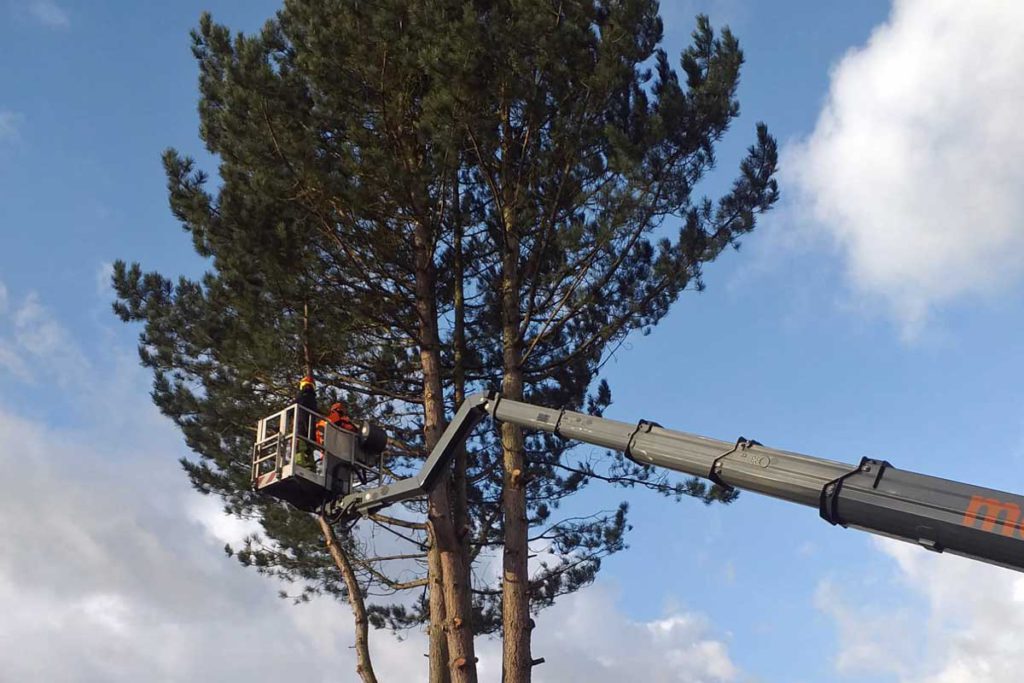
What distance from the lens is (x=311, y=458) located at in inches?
356

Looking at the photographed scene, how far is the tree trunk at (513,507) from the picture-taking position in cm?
965

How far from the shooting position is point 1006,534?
5277 millimetres

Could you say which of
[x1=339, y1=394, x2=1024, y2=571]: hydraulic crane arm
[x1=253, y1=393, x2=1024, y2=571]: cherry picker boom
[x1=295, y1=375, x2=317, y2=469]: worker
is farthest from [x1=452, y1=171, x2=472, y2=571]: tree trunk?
[x1=339, y1=394, x2=1024, y2=571]: hydraulic crane arm

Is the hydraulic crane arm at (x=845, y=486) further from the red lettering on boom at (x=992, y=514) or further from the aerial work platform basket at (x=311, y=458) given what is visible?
the aerial work platform basket at (x=311, y=458)

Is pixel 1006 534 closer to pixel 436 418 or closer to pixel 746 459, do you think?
pixel 746 459

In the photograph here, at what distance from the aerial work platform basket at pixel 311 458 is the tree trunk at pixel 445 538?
0.75m

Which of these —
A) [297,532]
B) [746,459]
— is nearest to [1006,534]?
[746,459]

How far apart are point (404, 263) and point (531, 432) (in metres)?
2.62

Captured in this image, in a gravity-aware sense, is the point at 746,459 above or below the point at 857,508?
above

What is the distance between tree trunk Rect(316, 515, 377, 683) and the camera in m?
11.0

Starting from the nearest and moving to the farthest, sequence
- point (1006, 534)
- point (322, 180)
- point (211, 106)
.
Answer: point (1006, 534)
point (322, 180)
point (211, 106)

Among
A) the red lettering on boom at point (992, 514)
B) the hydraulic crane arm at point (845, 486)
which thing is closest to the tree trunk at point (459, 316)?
the hydraulic crane arm at point (845, 486)

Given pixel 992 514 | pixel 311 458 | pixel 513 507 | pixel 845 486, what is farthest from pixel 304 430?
pixel 992 514

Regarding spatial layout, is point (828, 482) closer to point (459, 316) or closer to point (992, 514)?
point (992, 514)
